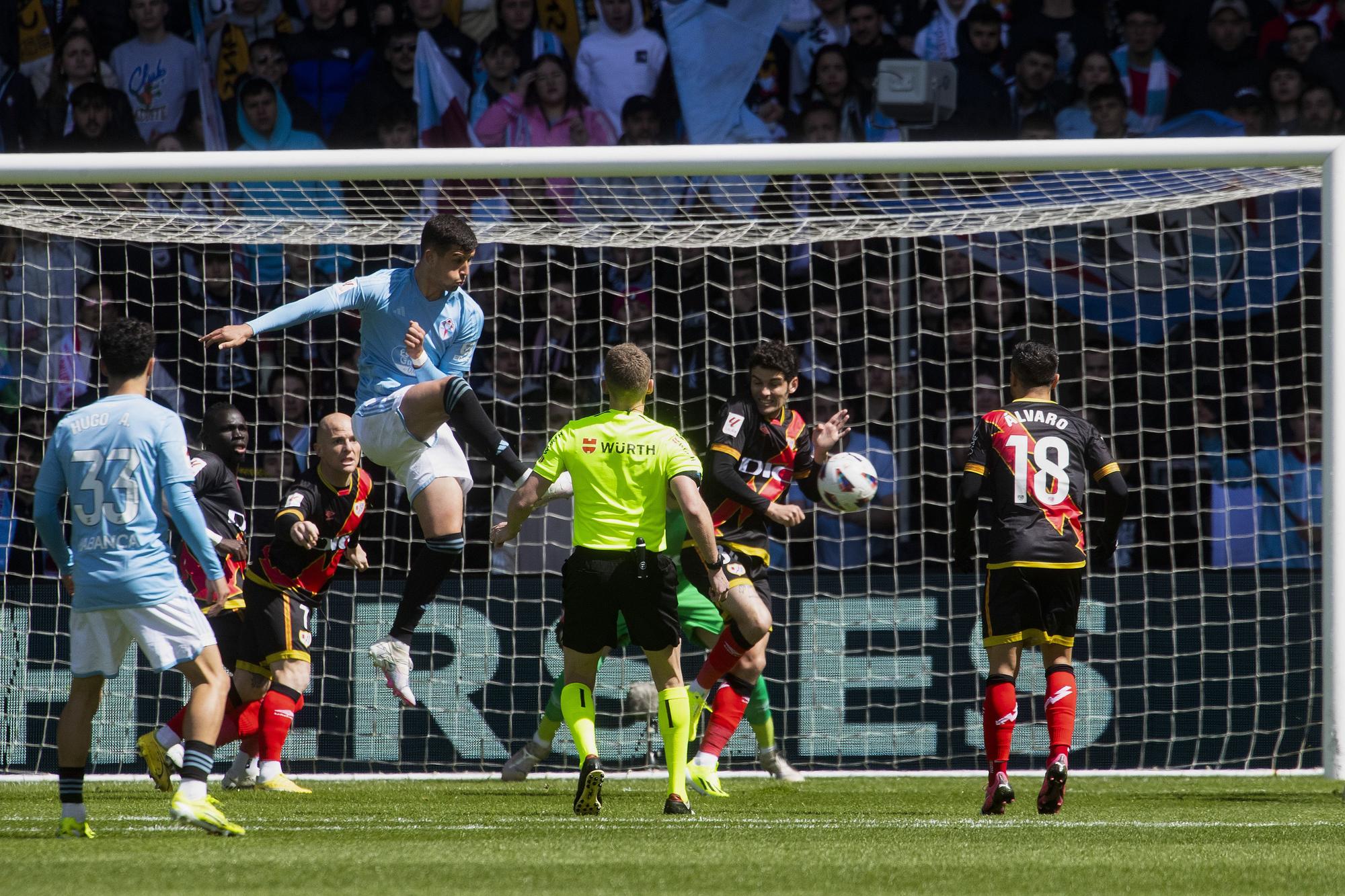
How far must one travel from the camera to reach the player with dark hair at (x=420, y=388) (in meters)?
6.37

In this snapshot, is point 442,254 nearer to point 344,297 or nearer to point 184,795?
point 344,297

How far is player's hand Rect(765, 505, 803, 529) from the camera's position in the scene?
6.70m

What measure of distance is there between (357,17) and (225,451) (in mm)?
5031

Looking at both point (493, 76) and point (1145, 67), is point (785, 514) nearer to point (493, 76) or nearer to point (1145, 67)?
point (493, 76)

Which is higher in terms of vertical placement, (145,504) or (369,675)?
(145,504)

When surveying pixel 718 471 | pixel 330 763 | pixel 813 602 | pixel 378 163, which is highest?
pixel 378 163

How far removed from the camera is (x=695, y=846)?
456 cm

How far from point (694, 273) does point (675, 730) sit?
514 centimetres

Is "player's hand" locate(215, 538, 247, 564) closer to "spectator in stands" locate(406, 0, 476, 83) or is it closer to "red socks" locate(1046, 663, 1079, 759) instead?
"red socks" locate(1046, 663, 1079, 759)

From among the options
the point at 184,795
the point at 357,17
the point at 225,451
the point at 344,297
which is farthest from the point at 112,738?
the point at 357,17

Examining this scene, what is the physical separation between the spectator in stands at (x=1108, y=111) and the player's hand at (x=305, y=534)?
659 cm

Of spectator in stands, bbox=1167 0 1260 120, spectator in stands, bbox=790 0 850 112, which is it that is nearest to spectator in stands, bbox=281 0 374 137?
spectator in stands, bbox=790 0 850 112

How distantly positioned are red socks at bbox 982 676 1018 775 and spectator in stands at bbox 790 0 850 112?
6.36 meters

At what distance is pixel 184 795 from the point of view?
4.80m
